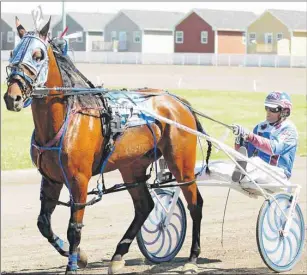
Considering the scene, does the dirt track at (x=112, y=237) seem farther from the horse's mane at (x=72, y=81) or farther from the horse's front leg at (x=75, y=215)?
the horse's mane at (x=72, y=81)

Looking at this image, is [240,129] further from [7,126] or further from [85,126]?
[7,126]

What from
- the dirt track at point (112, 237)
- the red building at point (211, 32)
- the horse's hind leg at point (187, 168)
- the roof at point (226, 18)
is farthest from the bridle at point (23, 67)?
the roof at point (226, 18)

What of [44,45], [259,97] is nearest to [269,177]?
[44,45]

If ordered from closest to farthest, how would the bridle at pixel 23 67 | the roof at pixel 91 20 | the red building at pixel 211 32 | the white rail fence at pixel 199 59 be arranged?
1. the bridle at pixel 23 67
2. the white rail fence at pixel 199 59
3. the red building at pixel 211 32
4. the roof at pixel 91 20

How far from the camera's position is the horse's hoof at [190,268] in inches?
333

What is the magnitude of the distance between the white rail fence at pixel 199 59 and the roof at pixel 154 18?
32.0 ft

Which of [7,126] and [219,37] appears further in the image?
[219,37]

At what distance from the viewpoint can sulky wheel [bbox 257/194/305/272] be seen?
8.45 m

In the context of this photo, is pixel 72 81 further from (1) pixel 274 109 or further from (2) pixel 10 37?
(2) pixel 10 37

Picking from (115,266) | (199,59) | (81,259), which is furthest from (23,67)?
(199,59)

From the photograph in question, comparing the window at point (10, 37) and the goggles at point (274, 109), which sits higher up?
the window at point (10, 37)

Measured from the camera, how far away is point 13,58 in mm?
7453

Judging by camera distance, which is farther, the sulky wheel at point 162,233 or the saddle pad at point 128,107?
the sulky wheel at point 162,233

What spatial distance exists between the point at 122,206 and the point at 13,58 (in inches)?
214
